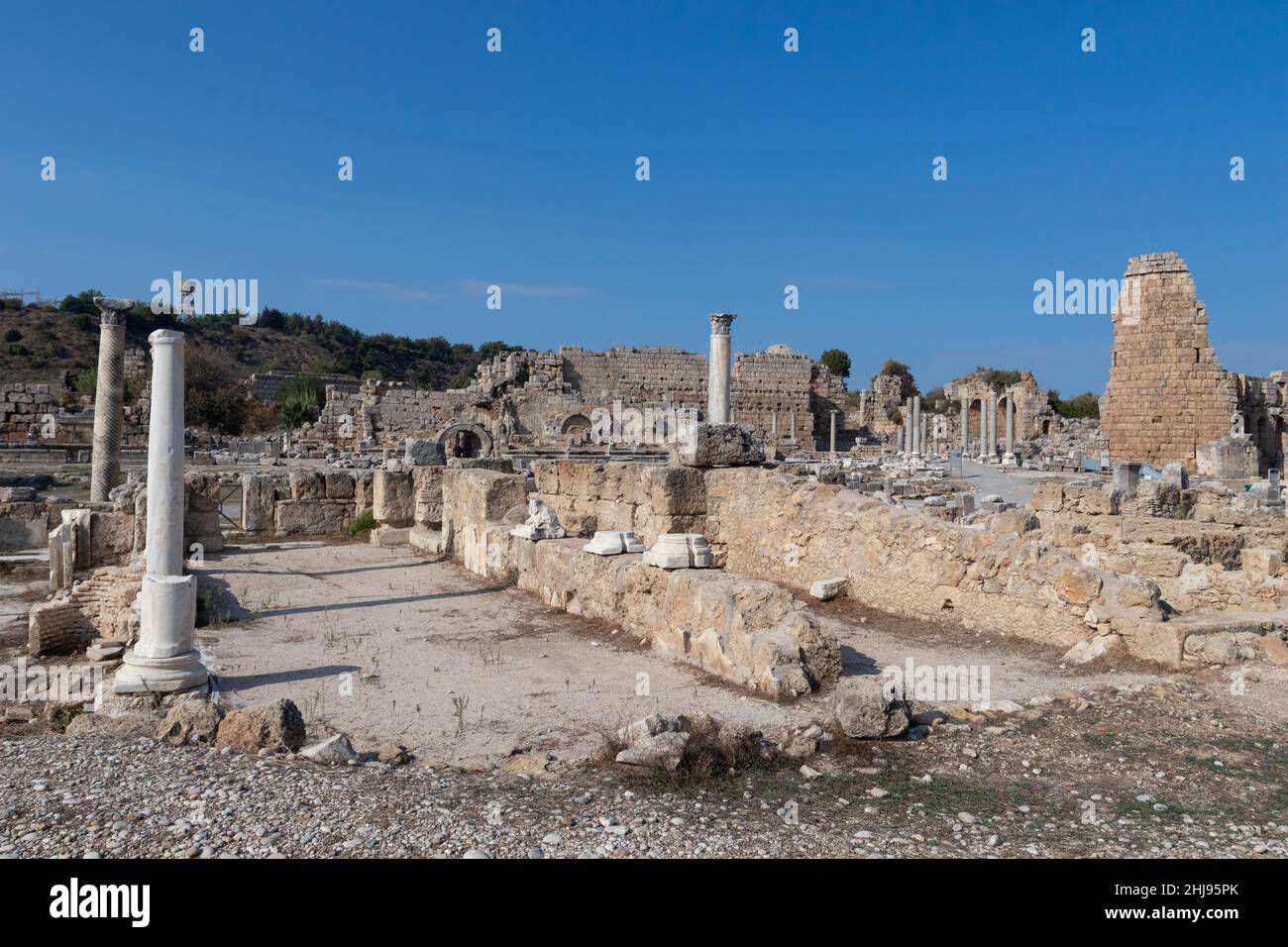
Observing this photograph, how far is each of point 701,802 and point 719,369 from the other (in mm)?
11140

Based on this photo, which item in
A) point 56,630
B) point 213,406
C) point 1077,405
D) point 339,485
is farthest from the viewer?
point 1077,405

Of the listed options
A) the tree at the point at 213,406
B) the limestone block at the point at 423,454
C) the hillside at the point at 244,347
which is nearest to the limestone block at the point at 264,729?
the limestone block at the point at 423,454

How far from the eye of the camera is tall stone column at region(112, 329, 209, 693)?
18.7ft

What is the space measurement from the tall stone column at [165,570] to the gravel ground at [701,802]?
111cm

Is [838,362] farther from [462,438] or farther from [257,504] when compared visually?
[257,504]

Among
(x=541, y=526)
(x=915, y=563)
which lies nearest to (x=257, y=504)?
(x=541, y=526)

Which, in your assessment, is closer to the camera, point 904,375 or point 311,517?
point 311,517

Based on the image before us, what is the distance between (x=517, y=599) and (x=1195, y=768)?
6619 mm

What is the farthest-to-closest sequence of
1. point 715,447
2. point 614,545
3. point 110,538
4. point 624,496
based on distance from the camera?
1. point 624,496
2. point 110,538
3. point 715,447
4. point 614,545

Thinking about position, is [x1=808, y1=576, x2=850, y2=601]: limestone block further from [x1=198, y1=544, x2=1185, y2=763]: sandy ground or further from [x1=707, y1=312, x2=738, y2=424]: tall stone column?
[x1=707, y1=312, x2=738, y2=424]: tall stone column

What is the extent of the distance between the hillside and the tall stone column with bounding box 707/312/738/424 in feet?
136

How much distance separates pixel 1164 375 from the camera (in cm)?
2047

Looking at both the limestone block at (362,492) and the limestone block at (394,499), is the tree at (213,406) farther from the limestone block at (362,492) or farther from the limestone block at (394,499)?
the limestone block at (394,499)

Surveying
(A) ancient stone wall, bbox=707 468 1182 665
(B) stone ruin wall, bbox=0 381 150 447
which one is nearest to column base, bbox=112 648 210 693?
(A) ancient stone wall, bbox=707 468 1182 665
